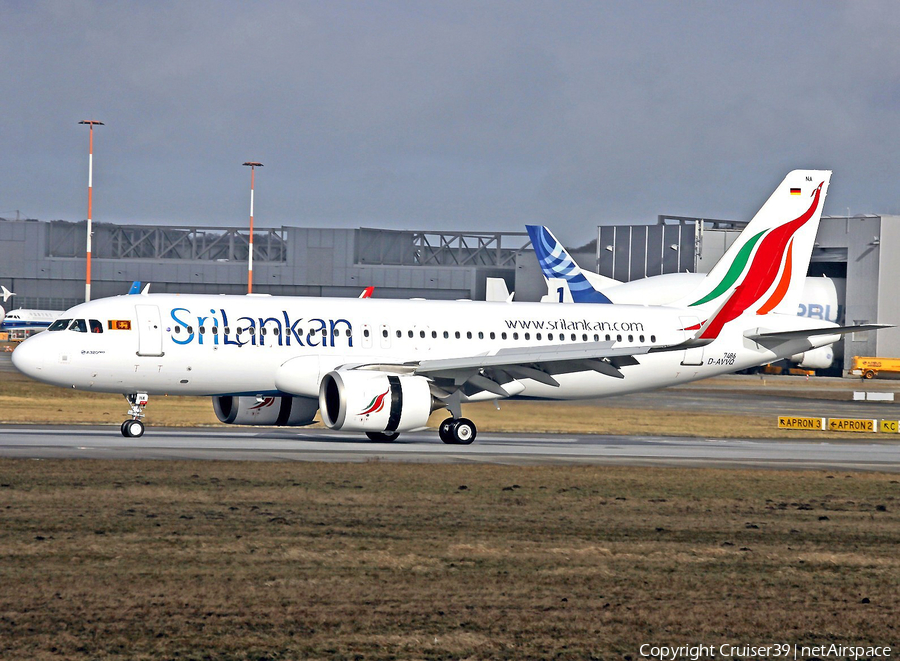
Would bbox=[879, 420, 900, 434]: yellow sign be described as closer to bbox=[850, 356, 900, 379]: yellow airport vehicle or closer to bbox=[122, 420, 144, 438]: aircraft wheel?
bbox=[122, 420, 144, 438]: aircraft wheel

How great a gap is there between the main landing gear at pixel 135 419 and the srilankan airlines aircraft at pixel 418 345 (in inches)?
2.2

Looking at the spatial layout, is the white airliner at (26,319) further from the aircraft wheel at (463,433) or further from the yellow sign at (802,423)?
the aircraft wheel at (463,433)

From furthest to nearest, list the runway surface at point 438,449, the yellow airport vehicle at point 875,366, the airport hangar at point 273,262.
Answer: the airport hangar at point 273,262
the yellow airport vehicle at point 875,366
the runway surface at point 438,449

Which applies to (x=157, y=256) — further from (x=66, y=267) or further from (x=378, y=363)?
(x=378, y=363)

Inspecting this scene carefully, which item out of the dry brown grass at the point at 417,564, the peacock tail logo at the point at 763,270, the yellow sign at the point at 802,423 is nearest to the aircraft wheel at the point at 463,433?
the dry brown grass at the point at 417,564

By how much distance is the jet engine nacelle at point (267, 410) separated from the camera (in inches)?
1346

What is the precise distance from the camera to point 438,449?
31531 millimetres

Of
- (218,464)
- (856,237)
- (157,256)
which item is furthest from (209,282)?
(218,464)

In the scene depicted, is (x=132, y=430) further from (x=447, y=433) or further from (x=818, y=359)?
(x=818, y=359)

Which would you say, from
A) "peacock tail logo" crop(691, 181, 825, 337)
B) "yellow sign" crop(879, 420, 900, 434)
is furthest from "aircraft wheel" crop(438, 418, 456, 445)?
"yellow sign" crop(879, 420, 900, 434)

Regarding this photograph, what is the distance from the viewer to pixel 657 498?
71.8ft

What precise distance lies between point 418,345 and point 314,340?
11.1ft

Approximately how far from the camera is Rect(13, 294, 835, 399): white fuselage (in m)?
31.7

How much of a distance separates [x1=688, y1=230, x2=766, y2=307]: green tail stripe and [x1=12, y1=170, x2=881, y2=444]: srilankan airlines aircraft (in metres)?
0.05
